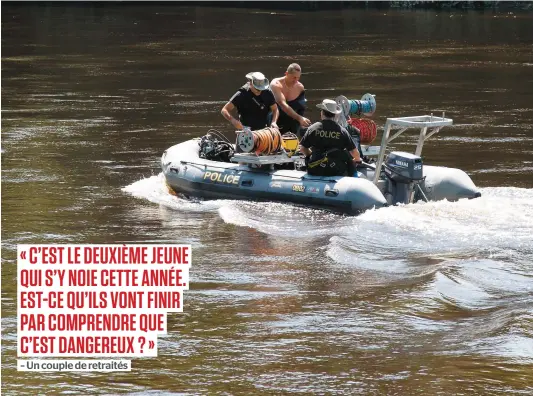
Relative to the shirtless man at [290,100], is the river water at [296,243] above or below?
below

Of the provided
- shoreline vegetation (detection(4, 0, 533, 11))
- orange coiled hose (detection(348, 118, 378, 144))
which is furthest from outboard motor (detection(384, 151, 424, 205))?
shoreline vegetation (detection(4, 0, 533, 11))

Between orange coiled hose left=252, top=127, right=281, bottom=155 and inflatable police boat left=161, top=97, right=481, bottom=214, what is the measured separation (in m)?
0.06

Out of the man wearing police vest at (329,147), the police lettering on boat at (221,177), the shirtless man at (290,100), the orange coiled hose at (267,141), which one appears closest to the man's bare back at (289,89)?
the shirtless man at (290,100)

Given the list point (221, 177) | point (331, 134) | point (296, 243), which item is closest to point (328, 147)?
point (331, 134)

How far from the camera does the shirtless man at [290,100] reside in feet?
45.0

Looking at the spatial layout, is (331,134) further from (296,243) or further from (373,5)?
(373,5)

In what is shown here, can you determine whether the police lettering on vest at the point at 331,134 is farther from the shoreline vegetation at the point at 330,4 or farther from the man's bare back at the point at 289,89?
the shoreline vegetation at the point at 330,4

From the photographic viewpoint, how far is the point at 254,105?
13.6m

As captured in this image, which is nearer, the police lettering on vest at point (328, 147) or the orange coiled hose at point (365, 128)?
the police lettering on vest at point (328, 147)

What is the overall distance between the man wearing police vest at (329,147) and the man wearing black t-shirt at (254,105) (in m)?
1.26

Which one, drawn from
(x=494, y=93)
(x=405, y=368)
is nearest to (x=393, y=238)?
(x=405, y=368)

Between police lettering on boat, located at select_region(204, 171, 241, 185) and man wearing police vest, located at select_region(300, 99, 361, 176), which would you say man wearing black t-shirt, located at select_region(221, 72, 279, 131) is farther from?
man wearing police vest, located at select_region(300, 99, 361, 176)

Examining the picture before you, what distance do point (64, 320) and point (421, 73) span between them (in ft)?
64.1

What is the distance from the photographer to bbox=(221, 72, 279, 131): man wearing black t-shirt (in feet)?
44.5
